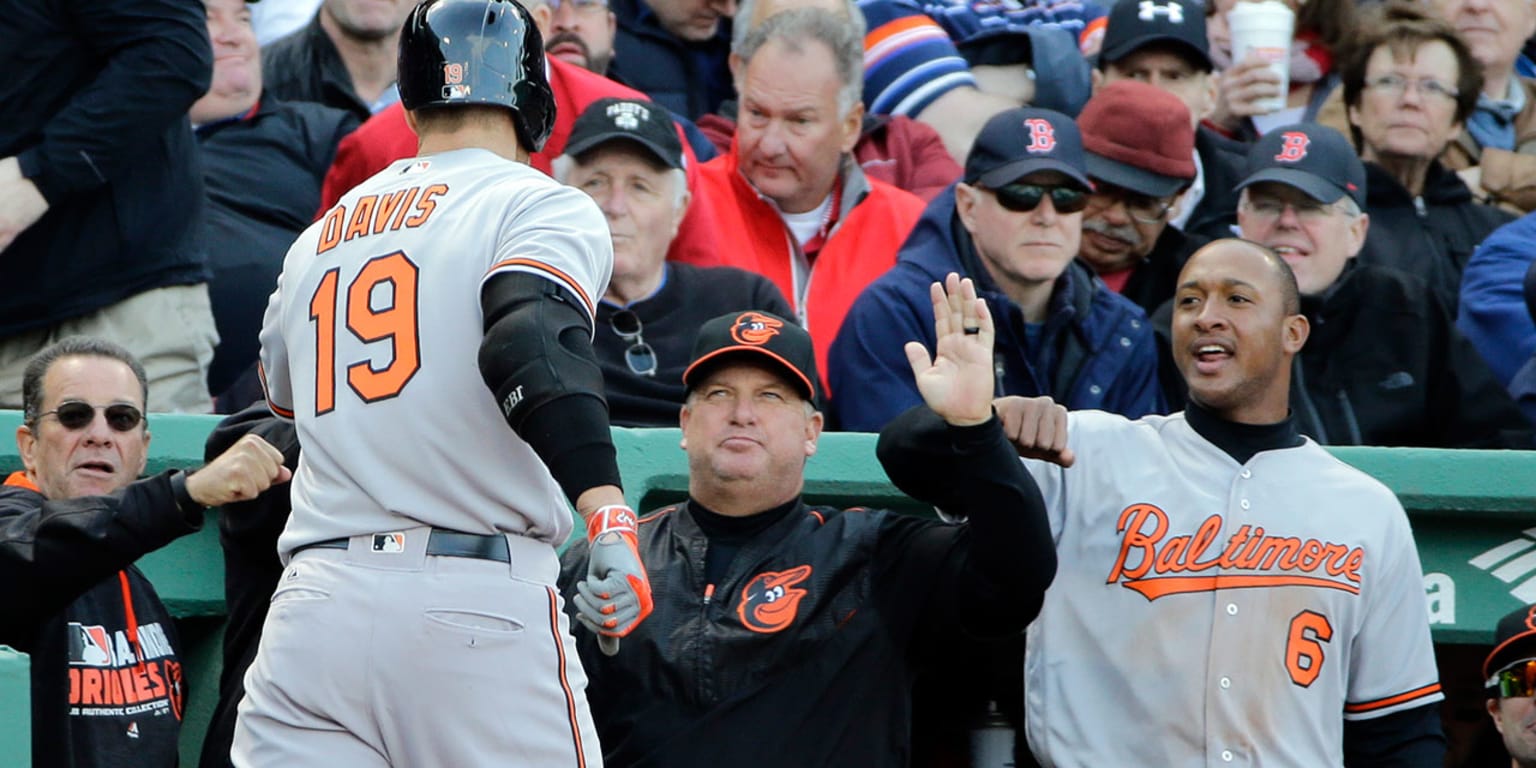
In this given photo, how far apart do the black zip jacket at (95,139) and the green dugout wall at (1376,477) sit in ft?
1.91

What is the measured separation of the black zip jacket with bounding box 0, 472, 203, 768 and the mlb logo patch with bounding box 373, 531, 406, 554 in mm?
922

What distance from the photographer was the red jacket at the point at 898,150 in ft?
21.4

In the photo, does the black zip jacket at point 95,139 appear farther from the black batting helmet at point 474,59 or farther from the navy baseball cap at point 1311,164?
the navy baseball cap at point 1311,164

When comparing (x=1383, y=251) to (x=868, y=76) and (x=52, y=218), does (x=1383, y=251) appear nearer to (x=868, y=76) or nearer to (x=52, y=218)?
(x=868, y=76)

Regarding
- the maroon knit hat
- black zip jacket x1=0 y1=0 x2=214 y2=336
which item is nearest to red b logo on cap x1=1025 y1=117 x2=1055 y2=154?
the maroon knit hat

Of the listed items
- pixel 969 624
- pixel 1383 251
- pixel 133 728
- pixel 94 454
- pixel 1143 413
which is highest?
pixel 1383 251

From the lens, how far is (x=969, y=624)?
4.19 metres

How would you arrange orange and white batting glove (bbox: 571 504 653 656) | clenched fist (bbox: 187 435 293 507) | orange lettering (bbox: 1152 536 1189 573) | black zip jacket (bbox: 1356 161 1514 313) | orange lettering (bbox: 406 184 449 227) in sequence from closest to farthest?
orange and white batting glove (bbox: 571 504 653 656)
orange lettering (bbox: 406 184 449 227)
clenched fist (bbox: 187 435 293 507)
orange lettering (bbox: 1152 536 1189 573)
black zip jacket (bbox: 1356 161 1514 313)

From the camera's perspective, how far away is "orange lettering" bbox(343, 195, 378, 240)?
327 cm

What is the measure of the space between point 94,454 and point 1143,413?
2.59 metres

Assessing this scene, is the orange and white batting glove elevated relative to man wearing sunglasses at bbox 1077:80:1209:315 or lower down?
lower down

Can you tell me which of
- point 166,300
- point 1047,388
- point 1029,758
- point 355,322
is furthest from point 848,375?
point 355,322

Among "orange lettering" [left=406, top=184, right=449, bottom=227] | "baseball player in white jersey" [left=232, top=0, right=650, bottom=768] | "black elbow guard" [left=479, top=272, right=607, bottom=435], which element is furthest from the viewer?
"orange lettering" [left=406, top=184, right=449, bottom=227]

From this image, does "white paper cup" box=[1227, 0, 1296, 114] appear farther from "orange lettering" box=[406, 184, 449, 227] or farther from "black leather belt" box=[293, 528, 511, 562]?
"black leather belt" box=[293, 528, 511, 562]
